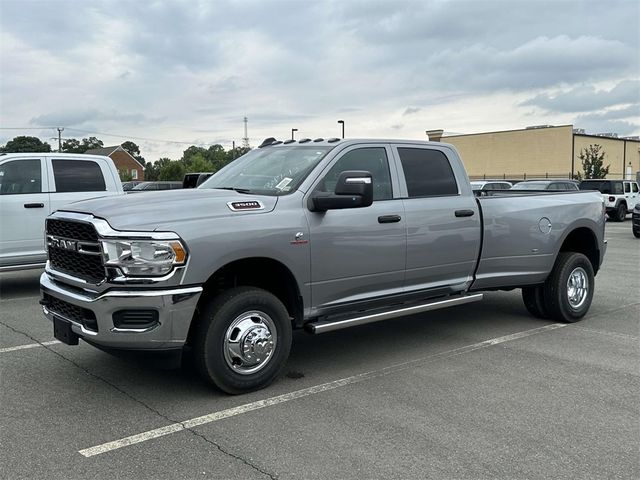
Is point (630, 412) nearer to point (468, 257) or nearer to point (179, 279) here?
point (468, 257)

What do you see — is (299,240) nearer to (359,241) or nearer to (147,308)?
(359,241)

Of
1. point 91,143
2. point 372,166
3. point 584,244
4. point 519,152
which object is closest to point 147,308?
point 372,166

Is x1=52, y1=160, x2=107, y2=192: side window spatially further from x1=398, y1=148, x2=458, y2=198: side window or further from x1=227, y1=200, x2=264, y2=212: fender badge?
x1=398, y1=148, x2=458, y2=198: side window

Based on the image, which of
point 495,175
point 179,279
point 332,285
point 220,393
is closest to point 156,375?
point 220,393

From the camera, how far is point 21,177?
9070 mm

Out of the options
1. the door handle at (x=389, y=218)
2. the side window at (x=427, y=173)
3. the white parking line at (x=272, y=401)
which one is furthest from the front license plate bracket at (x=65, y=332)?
the side window at (x=427, y=173)

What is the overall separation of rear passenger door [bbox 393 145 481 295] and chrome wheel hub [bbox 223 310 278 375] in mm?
1568

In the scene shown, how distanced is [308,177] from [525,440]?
2.59 metres

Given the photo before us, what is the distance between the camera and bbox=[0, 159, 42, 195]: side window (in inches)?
351

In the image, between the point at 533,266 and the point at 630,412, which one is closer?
the point at 630,412

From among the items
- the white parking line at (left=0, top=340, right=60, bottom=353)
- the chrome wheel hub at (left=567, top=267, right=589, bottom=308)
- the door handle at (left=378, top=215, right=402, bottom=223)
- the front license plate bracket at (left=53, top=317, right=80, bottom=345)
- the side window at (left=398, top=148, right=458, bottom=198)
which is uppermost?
the side window at (left=398, top=148, right=458, bottom=198)

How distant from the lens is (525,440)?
12.9 feet

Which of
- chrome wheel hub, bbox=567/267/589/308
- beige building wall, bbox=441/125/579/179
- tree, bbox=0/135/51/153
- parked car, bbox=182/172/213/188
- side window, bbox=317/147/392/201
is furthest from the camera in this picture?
tree, bbox=0/135/51/153

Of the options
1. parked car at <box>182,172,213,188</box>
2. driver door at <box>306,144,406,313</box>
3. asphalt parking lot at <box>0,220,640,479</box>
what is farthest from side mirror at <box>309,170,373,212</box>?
parked car at <box>182,172,213,188</box>
